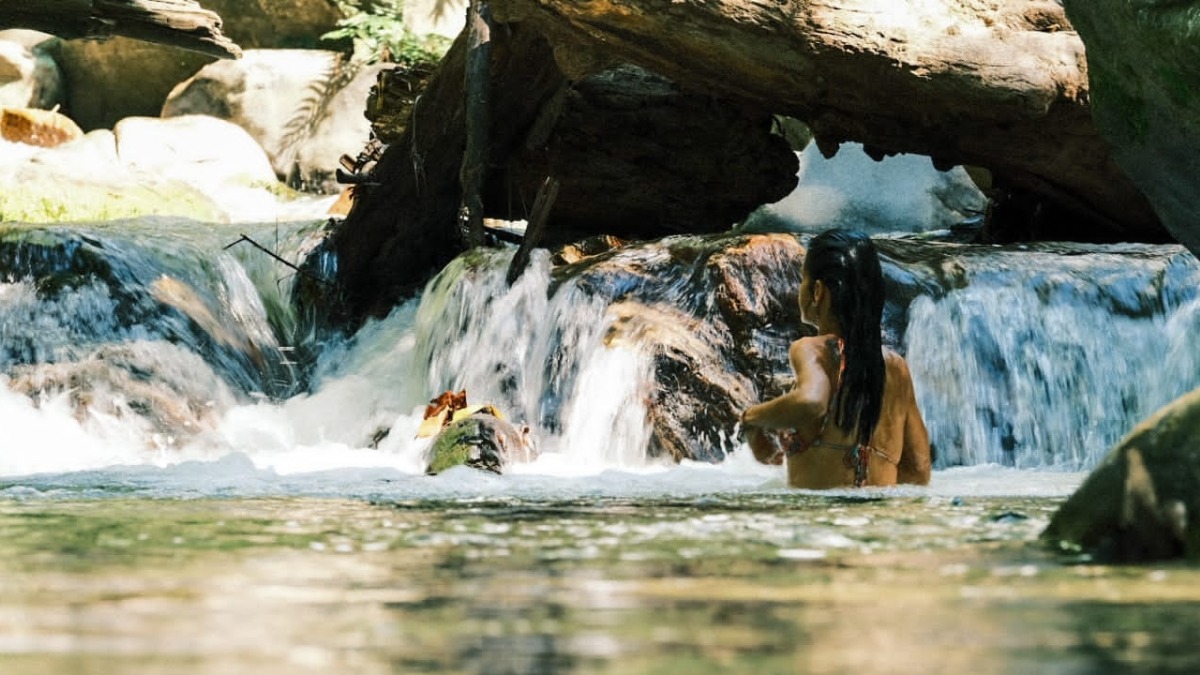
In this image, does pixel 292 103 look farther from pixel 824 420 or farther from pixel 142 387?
pixel 824 420

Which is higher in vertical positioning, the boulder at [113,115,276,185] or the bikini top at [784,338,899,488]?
the boulder at [113,115,276,185]

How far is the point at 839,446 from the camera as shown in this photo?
6.29m

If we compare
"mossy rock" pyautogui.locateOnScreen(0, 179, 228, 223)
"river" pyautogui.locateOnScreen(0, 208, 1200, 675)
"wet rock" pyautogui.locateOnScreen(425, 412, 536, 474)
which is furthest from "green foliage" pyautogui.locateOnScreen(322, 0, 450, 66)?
"wet rock" pyautogui.locateOnScreen(425, 412, 536, 474)

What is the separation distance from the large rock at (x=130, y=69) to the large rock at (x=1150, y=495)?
2296 cm

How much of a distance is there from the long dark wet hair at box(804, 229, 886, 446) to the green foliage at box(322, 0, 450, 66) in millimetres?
18482

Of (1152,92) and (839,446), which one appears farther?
(839,446)

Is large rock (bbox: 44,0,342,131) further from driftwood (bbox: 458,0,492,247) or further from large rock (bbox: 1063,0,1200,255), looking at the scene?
large rock (bbox: 1063,0,1200,255)

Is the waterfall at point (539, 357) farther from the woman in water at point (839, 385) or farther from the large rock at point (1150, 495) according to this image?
the large rock at point (1150, 495)

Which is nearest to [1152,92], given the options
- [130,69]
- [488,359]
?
[488,359]

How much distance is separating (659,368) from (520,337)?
144 cm

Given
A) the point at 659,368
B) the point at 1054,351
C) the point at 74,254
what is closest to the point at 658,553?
the point at 659,368

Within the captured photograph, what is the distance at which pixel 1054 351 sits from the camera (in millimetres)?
10352

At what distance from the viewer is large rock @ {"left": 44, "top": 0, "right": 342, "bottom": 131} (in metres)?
25.4

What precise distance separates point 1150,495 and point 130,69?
2353 cm
